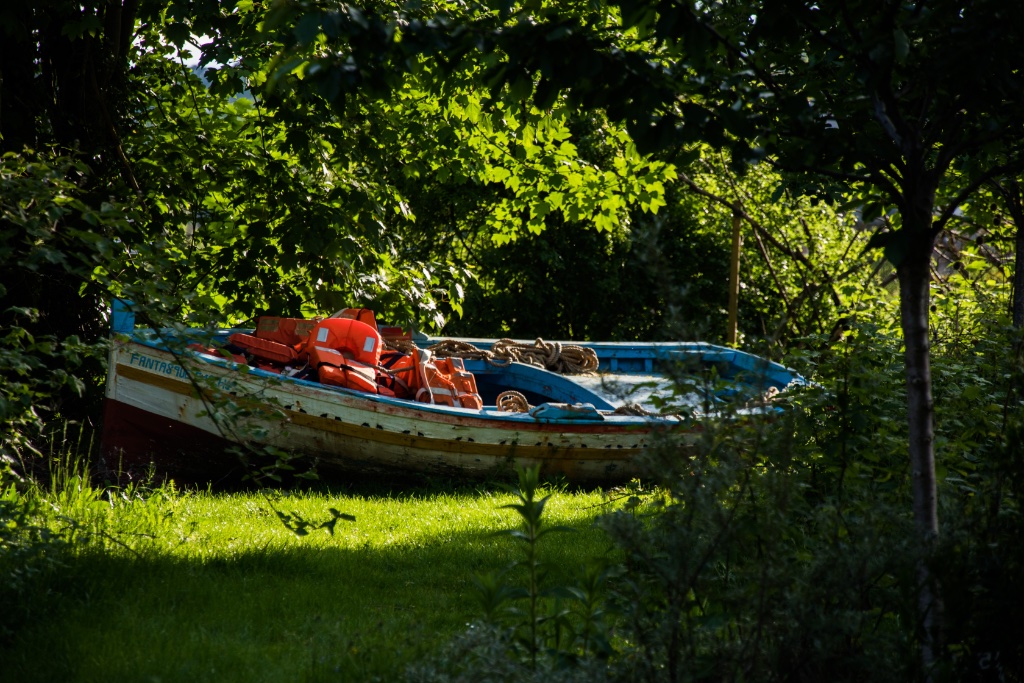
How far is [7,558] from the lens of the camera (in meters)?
3.88

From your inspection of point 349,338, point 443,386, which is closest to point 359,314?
point 349,338

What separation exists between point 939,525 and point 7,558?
3629mm

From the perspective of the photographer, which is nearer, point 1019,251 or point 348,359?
point 1019,251

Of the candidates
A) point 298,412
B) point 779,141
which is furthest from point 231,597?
point 298,412

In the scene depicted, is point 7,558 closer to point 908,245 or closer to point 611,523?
point 611,523

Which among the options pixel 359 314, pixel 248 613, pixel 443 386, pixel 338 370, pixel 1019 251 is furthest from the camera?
pixel 443 386

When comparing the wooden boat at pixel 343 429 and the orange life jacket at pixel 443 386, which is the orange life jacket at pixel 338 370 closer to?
the wooden boat at pixel 343 429

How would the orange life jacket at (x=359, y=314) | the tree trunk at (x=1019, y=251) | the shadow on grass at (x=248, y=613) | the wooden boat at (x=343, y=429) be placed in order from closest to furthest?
the shadow on grass at (x=248, y=613)
the tree trunk at (x=1019, y=251)
the wooden boat at (x=343, y=429)
the orange life jacket at (x=359, y=314)

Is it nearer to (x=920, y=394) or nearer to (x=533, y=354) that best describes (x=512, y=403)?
(x=533, y=354)

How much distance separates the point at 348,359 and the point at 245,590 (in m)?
3.87

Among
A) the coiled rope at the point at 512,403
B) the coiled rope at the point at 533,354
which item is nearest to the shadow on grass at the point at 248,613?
the coiled rope at the point at 512,403

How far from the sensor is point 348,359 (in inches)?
319

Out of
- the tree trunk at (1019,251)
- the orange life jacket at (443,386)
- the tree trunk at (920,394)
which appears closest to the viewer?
the tree trunk at (920,394)

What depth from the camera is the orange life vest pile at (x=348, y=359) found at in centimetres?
793
